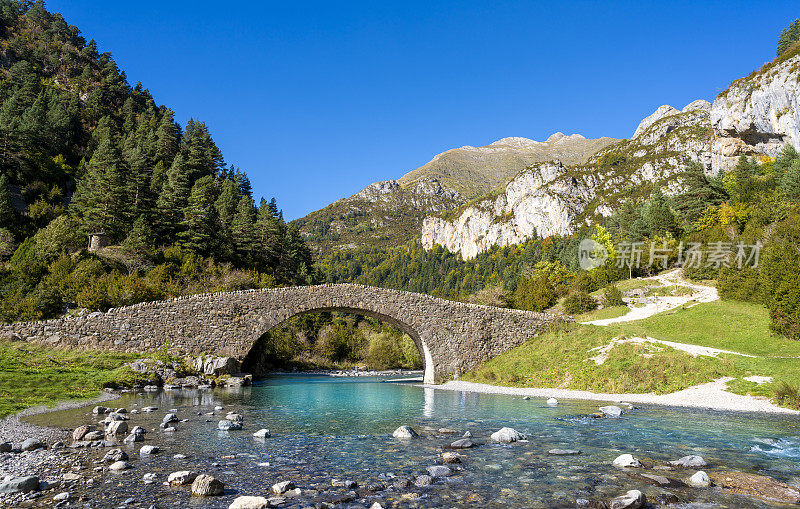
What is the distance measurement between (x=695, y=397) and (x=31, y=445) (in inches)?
834

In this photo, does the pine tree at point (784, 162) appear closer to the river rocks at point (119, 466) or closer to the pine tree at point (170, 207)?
the river rocks at point (119, 466)

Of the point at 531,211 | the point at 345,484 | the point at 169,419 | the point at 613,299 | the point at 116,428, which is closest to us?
the point at 345,484

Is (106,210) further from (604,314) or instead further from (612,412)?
(604,314)

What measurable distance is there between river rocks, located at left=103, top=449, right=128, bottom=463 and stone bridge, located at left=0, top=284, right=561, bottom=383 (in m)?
18.0

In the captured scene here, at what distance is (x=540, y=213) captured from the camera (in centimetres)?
16500

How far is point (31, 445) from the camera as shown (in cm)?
866

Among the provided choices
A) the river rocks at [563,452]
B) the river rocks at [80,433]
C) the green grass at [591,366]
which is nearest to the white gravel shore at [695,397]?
the green grass at [591,366]

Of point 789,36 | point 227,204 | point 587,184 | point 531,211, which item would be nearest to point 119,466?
point 227,204

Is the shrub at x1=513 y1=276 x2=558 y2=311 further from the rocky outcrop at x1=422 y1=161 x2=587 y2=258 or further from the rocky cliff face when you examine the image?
the rocky outcrop at x1=422 y1=161 x2=587 y2=258

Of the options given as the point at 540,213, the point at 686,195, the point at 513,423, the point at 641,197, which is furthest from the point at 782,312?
the point at 540,213

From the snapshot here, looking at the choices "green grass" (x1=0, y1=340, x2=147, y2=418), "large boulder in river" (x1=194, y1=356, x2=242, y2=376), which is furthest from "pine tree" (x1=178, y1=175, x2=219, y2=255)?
"green grass" (x1=0, y1=340, x2=147, y2=418)

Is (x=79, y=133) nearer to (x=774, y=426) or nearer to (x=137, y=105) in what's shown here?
(x=137, y=105)

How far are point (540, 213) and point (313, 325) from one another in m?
125

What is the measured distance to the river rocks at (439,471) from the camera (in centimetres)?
776
